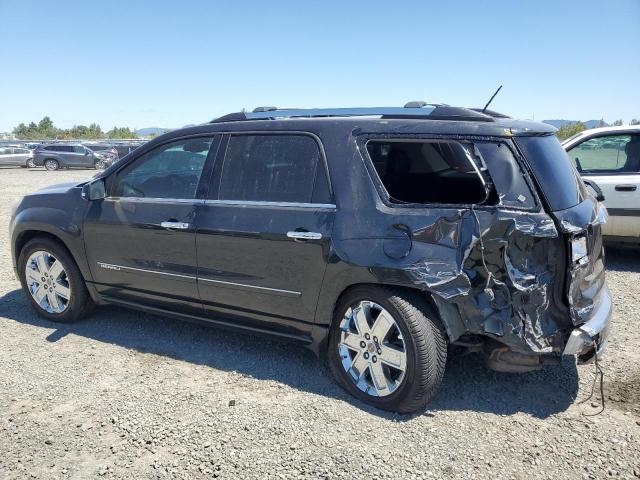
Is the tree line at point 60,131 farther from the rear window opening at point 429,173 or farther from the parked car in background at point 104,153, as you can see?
Result: the rear window opening at point 429,173

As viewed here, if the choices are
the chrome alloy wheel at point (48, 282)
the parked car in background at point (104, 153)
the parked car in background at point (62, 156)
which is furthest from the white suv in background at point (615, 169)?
the parked car in background at point (62, 156)

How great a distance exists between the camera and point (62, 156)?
96.2ft

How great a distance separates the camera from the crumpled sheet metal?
2861mm

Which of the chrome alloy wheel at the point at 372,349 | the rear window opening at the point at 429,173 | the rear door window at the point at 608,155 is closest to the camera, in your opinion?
the chrome alloy wheel at the point at 372,349

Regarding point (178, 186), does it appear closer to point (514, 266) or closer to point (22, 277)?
point (22, 277)

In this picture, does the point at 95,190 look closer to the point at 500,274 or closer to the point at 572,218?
the point at 500,274

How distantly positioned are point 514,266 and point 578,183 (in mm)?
870

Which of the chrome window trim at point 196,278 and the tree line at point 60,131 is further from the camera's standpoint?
the tree line at point 60,131

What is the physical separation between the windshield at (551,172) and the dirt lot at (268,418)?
1319mm

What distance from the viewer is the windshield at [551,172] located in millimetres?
2936

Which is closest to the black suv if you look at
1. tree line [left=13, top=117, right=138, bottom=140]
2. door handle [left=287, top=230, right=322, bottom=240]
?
door handle [left=287, top=230, right=322, bottom=240]

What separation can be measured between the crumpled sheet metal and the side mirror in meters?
2.75

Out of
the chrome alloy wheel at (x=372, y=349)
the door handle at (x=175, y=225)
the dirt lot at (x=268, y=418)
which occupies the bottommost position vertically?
the dirt lot at (x=268, y=418)

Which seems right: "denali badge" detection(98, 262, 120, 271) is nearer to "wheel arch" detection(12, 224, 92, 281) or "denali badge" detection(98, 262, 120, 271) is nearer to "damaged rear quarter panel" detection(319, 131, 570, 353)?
"wheel arch" detection(12, 224, 92, 281)
